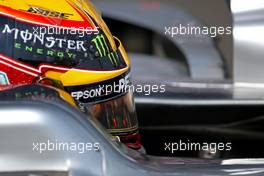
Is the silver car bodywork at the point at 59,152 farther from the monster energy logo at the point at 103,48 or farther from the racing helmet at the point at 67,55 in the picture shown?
the monster energy logo at the point at 103,48

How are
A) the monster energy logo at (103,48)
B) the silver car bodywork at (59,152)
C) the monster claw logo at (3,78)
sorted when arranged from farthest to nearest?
the monster energy logo at (103,48) → the monster claw logo at (3,78) → the silver car bodywork at (59,152)

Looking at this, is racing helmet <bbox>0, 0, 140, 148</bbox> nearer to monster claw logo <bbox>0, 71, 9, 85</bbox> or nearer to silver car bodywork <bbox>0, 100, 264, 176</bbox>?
monster claw logo <bbox>0, 71, 9, 85</bbox>

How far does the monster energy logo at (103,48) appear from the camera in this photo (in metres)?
1.76

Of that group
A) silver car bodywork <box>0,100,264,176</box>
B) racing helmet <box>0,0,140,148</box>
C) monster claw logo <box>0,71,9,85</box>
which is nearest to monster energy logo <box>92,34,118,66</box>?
racing helmet <box>0,0,140,148</box>

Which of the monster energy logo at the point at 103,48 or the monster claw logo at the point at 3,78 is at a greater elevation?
the monster energy logo at the point at 103,48

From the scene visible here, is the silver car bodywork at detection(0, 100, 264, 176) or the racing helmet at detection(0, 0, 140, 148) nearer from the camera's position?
the silver car bodywork at detection(0, 100, 264, 176)

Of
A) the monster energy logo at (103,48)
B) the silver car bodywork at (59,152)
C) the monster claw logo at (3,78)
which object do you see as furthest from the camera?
the monster energy logo at (103,48)

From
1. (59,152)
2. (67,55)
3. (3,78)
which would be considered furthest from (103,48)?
(59,152)

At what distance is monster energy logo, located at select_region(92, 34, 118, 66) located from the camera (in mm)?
1759

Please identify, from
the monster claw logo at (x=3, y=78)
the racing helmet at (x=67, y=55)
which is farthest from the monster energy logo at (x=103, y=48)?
the monster claw logo at (x=3, y=78)

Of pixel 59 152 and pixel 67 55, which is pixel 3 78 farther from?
pixel 59 152

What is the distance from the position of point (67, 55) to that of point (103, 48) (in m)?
0.11

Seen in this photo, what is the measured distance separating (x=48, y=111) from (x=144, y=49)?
3.32m

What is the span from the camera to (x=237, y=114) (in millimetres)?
2756
